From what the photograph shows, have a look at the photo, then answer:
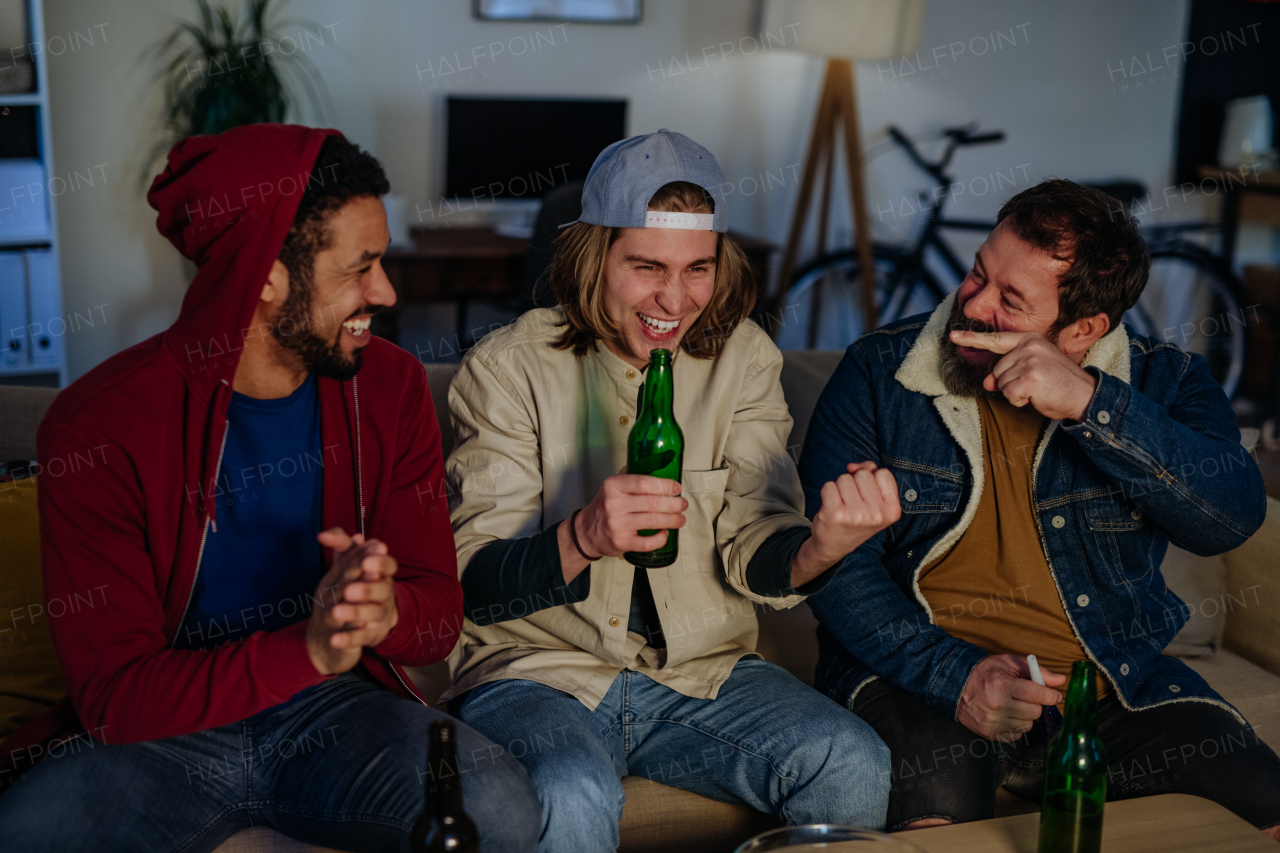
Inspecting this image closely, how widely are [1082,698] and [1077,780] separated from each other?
9 centimetres

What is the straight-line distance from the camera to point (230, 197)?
1.22m

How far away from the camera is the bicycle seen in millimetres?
4242

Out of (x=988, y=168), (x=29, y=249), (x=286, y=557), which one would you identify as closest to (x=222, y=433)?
(x=286, y=557)

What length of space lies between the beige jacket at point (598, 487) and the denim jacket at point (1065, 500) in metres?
0.12

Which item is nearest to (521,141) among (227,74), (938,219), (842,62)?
(227,74)

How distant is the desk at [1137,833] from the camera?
4.17 ft

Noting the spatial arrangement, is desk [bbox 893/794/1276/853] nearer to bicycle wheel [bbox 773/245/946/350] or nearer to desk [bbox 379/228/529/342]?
desk [bbox 379/228/529/342]

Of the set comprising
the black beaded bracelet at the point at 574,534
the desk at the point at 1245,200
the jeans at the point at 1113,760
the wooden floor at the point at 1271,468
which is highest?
the desk at the point at 1245,200

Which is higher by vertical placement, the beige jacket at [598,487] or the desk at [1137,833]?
the beige jacket at [598,487]

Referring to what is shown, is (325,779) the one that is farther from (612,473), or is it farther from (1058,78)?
(1058,78)

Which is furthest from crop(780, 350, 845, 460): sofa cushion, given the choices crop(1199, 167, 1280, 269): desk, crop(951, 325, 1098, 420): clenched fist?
crop(1199, 167, 1280, 269): desk

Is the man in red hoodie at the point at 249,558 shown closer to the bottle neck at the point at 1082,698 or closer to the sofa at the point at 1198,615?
the sofa at the point at 1198,615

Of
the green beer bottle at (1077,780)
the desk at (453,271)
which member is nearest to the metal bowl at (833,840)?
the green beer bottle at (1077,780)

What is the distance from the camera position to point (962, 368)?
1.62 metres
